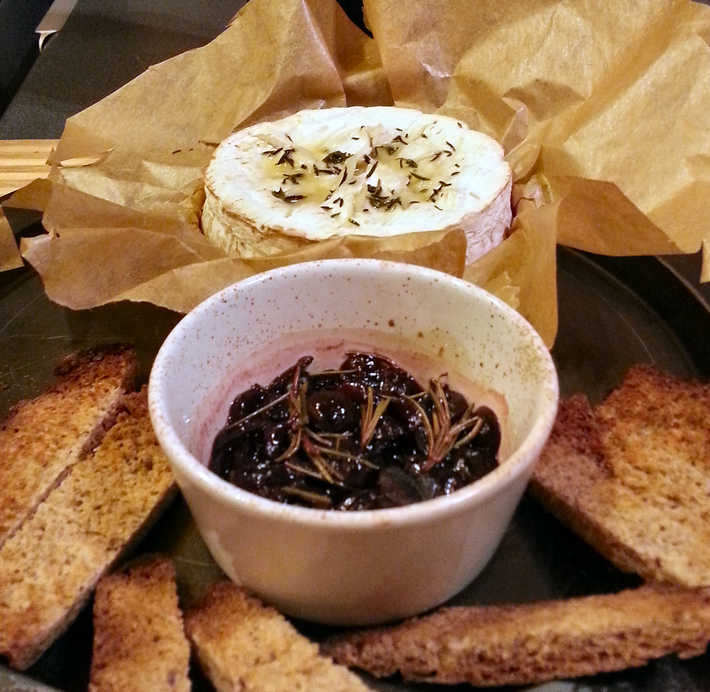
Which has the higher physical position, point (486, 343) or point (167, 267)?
point (486, 343)

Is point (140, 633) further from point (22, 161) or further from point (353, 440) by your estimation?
point (22, 161)

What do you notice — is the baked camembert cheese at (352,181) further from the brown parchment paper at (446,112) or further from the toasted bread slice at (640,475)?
the toasted bread slice at (640,475)

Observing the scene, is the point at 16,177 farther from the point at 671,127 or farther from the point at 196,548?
the point at 671,127

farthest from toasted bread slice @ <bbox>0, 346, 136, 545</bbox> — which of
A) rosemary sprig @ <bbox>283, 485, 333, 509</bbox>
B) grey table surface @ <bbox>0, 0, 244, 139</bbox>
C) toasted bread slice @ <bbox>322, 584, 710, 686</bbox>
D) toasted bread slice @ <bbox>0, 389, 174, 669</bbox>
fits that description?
grey table surface @ <bbox>0, 0, 244, 139</bbox>

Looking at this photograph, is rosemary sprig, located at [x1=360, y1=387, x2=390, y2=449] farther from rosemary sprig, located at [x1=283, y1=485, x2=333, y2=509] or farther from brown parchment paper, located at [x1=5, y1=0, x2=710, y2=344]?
brown parchment paper, located at [x1=5, y1=0, x2=710, y2=344]

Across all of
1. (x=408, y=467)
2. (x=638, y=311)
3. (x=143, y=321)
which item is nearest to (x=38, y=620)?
(x=408, y=467)

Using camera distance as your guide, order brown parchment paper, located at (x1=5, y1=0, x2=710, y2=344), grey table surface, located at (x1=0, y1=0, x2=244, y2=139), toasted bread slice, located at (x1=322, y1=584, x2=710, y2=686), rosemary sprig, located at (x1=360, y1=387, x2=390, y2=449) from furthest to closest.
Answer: grey table surface, located at (x1=0, y1=0, x2=244, y2=139) → brown parchment paper, located at (x1=5, y1=0, x2=710, y2=344) → rosemary sprig, located at (x1=360, y1=387, x2=390, y2=449) → toasted bread slice, located at (x1=322, y1=584, x2=710, y2=686)
